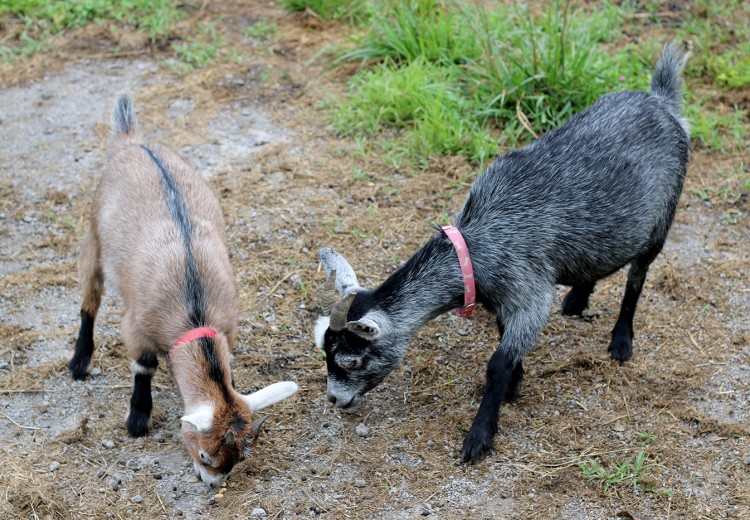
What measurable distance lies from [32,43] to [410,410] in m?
6.09

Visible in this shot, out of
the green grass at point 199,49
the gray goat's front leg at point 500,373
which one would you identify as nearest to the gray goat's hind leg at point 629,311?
the gray goat's front leg at point 500,373

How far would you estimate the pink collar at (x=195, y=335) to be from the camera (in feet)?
14.4

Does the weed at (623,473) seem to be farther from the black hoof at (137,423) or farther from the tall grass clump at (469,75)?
the tall grass clump at (469,75)

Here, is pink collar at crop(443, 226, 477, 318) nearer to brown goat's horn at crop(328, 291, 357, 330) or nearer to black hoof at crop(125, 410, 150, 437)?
brown goat's horn at crop(328, 291, 357, 330)

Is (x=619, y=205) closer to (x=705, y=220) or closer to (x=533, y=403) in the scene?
(x=533, y=403)

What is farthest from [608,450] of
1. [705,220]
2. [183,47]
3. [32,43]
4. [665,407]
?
[32,43]

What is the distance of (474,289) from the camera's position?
478 cm

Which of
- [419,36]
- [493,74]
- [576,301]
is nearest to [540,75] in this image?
[493,74]

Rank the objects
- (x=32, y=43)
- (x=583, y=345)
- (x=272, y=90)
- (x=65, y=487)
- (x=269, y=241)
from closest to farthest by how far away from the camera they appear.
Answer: (x=65, y=487)
(x=583, y=345)
(x=269, y=241)
(x=272, y=90)
(x=32, y=43)

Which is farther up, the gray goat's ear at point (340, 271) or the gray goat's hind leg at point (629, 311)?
the gray goat's ear at point (340, 271)

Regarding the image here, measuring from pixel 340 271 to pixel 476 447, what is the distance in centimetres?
124

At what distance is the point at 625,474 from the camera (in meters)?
4.53

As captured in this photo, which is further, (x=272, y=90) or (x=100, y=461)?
(x=272, y=90)

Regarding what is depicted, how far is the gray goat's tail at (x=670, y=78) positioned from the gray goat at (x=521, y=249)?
346 mm
